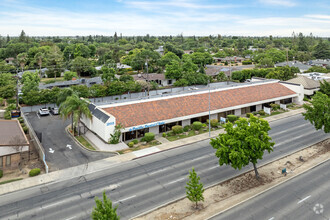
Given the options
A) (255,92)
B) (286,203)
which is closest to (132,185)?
(286,203)

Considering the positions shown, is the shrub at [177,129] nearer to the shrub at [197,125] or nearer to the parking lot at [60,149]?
the shrub at [197,125]

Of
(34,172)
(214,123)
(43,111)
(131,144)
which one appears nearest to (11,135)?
(34,172)

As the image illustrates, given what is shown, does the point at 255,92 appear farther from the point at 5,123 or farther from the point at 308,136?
the point at 5,123

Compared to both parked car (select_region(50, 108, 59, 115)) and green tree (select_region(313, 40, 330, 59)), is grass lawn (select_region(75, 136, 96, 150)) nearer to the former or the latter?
parked car (select_region(50, 108, 59, 115))

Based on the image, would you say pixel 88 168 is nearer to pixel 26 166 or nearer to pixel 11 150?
pixel 26 166

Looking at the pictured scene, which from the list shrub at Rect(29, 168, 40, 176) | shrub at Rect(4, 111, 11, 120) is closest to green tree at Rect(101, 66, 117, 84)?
shrub at Rect(4, 111, 11, 120)

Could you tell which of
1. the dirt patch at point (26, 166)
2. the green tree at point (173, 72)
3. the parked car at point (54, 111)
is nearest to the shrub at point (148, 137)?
the dirt patch at point (26, 166)
